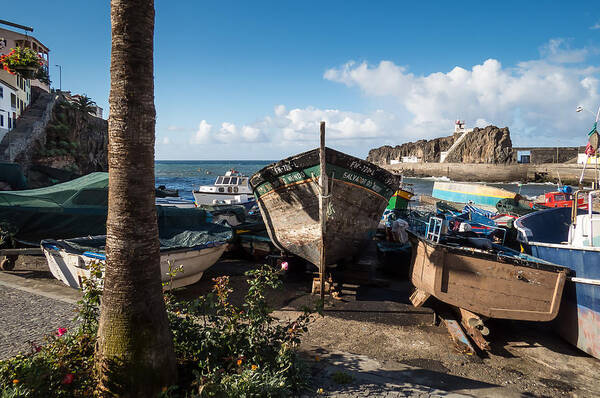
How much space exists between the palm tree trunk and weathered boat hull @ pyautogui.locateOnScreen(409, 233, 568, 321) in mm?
5624

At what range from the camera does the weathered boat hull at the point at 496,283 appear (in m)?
6.49

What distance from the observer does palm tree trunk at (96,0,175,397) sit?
11.2 feet

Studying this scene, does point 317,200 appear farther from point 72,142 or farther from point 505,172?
point 505,172

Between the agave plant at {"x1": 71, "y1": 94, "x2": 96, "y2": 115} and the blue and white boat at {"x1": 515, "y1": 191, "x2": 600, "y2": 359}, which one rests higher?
the agave plant at {"x1": 71, "y1": 94, "x2": 96, "y2": 115}

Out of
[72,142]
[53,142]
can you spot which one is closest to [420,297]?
[53,142]

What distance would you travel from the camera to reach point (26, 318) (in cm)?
630

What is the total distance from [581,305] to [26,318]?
10513 mm

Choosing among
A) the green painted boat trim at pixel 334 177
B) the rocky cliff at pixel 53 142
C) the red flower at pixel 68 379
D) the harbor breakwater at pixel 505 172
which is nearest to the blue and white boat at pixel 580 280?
the green painted boat trim at pixel 334 177

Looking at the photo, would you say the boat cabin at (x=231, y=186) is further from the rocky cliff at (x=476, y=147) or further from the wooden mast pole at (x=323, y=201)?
the rocky cliff at (x=476, y=147)

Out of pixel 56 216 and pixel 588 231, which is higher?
pixel 588 231

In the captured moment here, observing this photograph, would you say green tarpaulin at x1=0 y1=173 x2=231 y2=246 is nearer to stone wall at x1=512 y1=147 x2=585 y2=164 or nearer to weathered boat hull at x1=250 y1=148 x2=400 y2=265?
weathered boat hull at x1=250 y1=148 x2=400 y2=265

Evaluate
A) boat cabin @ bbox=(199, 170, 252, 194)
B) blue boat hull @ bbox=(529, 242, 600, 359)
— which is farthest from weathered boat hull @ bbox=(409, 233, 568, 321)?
boat cabin @ bbox=(199, 170, 252, 194)

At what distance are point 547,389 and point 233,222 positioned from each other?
1214 centimetres

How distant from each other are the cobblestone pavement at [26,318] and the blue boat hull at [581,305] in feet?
29.3
